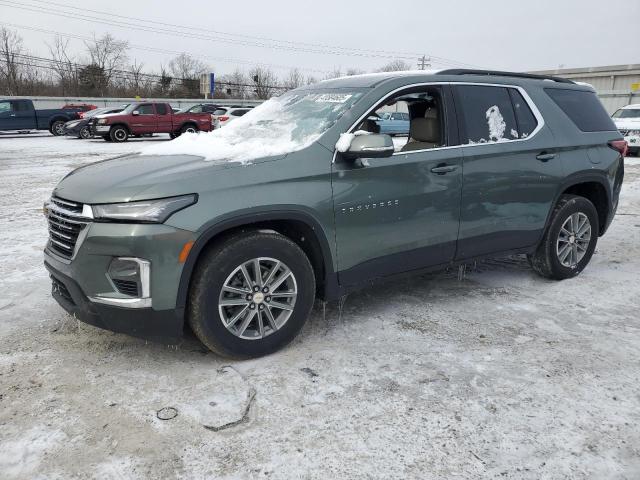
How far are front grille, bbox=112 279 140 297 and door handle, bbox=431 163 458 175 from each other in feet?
7.12

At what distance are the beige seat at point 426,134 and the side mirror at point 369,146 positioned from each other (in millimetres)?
554

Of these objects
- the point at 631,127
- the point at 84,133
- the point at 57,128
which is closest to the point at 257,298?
the point at 631,127

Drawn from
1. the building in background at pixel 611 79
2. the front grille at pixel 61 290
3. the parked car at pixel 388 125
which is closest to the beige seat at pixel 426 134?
the parked car at pixel 388 125

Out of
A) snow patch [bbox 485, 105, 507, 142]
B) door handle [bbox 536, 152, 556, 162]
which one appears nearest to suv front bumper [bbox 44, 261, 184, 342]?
snow patch [bbox 485, 105, 507, 142]

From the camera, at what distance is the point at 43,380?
3004mm

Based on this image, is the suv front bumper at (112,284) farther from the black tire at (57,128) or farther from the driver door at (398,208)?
the black tire at (57,128)

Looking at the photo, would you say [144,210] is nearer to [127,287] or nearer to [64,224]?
[127,287]

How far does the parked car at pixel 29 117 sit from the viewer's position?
2333 cm

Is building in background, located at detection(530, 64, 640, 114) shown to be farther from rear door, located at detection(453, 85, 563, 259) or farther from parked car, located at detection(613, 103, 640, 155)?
rear door, located at detection(453, 85, 563, 259)

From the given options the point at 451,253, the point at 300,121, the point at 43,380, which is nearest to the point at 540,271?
the point at 451,253

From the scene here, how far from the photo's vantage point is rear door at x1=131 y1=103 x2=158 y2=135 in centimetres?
2131

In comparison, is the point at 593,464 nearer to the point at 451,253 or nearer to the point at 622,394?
the point at 622,394

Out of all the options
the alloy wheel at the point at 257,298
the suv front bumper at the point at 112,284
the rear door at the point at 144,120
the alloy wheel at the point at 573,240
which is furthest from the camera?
the rear door at the point at 144,120

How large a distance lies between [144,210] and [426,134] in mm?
2291
